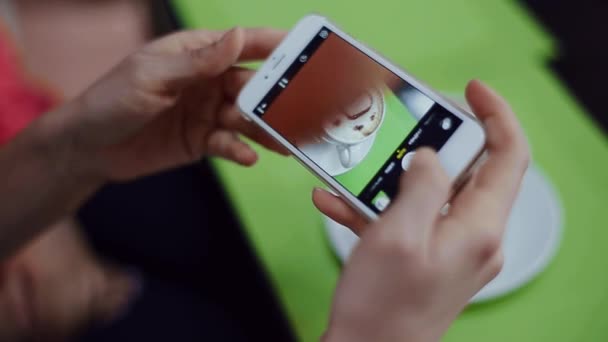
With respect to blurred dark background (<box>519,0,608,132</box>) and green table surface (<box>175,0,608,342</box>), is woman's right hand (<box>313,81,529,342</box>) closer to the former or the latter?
green table surface (<box>175,0,608,342</box>)

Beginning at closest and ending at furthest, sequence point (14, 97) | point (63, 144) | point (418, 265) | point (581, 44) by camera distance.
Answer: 1. point (418, 265)
2. point (63, 144)
3. point (14, 97)
4. point (581, 44)

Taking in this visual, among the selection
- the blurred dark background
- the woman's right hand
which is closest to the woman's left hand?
the woman's right hand

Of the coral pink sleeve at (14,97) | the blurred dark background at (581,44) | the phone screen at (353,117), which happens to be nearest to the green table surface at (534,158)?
the phone screen at (353,117)

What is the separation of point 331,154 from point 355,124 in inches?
1.3

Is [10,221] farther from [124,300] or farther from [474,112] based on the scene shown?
[474,112]

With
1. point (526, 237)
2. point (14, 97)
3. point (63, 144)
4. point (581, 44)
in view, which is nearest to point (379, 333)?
point (526, 237)

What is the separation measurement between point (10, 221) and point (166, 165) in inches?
6.9

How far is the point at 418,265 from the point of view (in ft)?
1.03

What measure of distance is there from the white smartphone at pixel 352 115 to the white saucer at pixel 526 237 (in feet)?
0.32

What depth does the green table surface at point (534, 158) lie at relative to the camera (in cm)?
51

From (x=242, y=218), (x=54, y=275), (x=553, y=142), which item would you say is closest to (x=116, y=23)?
(x=54, y=275)

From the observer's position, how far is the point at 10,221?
580mm

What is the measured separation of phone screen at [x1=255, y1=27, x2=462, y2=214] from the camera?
1.37 ft

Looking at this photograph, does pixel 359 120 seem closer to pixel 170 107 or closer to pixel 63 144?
pixel 170 107
